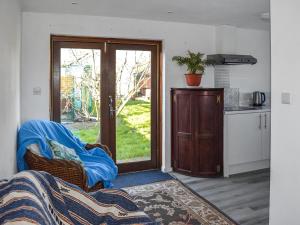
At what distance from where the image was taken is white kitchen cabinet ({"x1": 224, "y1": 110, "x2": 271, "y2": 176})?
14.1 feet

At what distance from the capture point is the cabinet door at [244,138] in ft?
14.1

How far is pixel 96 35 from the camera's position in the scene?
4.04m

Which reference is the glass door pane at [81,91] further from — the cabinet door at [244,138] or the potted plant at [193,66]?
the cabinet door at [244,138]

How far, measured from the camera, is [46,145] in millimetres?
2955

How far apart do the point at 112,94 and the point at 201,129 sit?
1.48m

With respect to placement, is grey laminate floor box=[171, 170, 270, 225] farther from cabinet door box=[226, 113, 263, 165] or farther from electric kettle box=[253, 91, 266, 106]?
electric kettle box=[253, 91, 266, 106]

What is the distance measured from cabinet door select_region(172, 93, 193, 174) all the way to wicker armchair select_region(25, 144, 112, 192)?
191 centimetres

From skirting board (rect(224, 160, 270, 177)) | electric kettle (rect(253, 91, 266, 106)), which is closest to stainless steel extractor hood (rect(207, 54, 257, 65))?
electric kettle (rect(253, 91, 266, 106))
